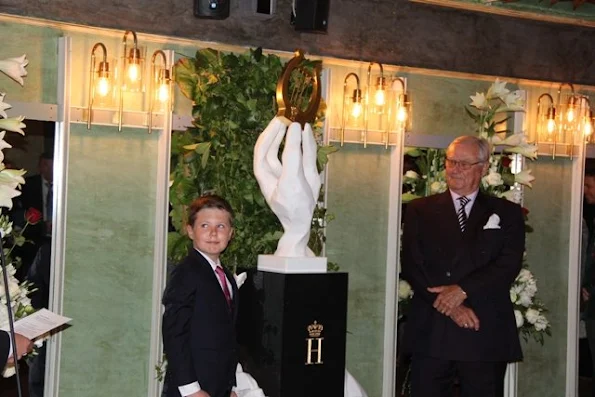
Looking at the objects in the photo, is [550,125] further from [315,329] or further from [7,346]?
[7,346]

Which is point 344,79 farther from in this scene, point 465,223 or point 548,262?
point 548,262

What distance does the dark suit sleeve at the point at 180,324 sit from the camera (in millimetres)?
4133

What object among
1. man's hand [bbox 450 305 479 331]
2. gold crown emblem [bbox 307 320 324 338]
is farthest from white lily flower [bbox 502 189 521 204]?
gold crown emblem [bbox 307 320 324 338]

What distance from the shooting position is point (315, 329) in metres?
4.87

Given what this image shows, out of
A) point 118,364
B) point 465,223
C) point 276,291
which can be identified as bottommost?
point 118,364

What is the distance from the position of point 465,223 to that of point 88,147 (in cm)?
202

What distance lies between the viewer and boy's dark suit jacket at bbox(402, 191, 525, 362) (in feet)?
17.4

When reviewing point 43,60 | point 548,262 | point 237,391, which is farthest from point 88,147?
point 548,262

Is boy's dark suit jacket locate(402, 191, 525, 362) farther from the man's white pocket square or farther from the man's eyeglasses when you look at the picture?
the man's eyeglasses

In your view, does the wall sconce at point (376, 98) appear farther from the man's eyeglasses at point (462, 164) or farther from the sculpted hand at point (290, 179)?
the sculpted hand at point (290, 179)

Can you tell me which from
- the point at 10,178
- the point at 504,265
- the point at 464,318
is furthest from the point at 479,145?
the point at 10,178

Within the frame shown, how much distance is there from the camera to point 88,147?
225 inches

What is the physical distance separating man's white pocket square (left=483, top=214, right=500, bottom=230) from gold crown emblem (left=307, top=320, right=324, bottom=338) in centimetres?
106

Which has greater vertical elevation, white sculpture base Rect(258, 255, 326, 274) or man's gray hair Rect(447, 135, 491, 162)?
man's gray hair Rect(447, 135, 491, 162)
